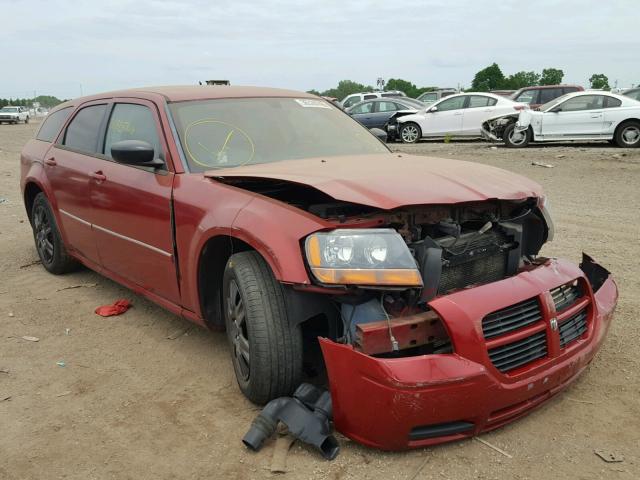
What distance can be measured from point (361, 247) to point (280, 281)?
38 cm

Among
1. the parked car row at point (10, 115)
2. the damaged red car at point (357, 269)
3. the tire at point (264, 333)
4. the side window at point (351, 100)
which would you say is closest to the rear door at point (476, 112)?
the side window at point (351, 100)

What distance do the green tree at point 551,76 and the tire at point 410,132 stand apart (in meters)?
56.8

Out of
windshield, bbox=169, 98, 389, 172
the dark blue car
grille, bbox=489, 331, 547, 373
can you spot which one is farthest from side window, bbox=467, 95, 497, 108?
grille, bbox=489, 331, 547, 373

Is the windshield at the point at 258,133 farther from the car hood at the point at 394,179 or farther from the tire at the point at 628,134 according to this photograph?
the tire at the point at 628,134

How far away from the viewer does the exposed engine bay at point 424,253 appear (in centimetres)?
252

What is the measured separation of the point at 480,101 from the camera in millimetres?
16438

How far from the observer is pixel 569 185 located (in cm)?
934

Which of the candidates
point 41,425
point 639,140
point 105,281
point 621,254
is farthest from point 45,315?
point 639,140

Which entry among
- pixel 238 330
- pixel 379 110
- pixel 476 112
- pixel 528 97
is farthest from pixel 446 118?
pixel 238 330

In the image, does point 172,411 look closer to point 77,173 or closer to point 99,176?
point 99,176

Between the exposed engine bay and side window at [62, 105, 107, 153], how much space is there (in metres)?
1.93

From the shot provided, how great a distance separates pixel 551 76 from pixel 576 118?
63.0 meters

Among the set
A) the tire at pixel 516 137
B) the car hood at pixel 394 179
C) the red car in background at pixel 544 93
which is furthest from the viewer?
the red car in background at pixel 544 93

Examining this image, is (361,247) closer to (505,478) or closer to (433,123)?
(505,478)
